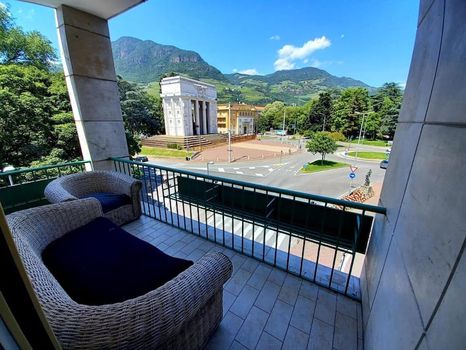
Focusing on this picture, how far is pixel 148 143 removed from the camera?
24906mm

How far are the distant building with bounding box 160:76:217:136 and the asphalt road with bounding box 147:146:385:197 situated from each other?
8.31m

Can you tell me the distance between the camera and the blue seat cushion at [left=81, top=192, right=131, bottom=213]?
274 centimetres

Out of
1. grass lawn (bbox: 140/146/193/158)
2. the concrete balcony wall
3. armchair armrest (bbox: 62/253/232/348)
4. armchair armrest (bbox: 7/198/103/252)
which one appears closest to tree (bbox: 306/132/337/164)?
grass lawn (bbox: 140/146/193/158)

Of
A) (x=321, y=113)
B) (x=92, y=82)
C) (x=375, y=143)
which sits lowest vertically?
(x=375, y=143)

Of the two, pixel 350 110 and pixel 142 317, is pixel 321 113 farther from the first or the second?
pixel 142 317

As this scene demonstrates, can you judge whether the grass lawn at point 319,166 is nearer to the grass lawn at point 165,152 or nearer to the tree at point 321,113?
the grass lawn at point 165,152

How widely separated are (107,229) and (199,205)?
123 cm

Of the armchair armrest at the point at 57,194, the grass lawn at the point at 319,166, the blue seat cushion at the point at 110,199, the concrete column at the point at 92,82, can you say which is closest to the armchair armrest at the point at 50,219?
the armchair armrest at the point at 57,194

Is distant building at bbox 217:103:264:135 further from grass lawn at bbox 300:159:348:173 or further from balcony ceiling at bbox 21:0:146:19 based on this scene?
balcony ceiling at bbox 21:0:146:19

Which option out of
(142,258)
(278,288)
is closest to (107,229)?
(142,258)

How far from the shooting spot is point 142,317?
0.92 meters

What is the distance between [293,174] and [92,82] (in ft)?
45.5

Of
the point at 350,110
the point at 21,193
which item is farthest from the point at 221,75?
the point at 21,193

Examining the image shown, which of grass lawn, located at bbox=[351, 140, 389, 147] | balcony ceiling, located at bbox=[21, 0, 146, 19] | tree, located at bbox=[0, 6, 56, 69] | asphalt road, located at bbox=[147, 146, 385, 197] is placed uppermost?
tree, located at bbox=[0, 6, 56, 69]
